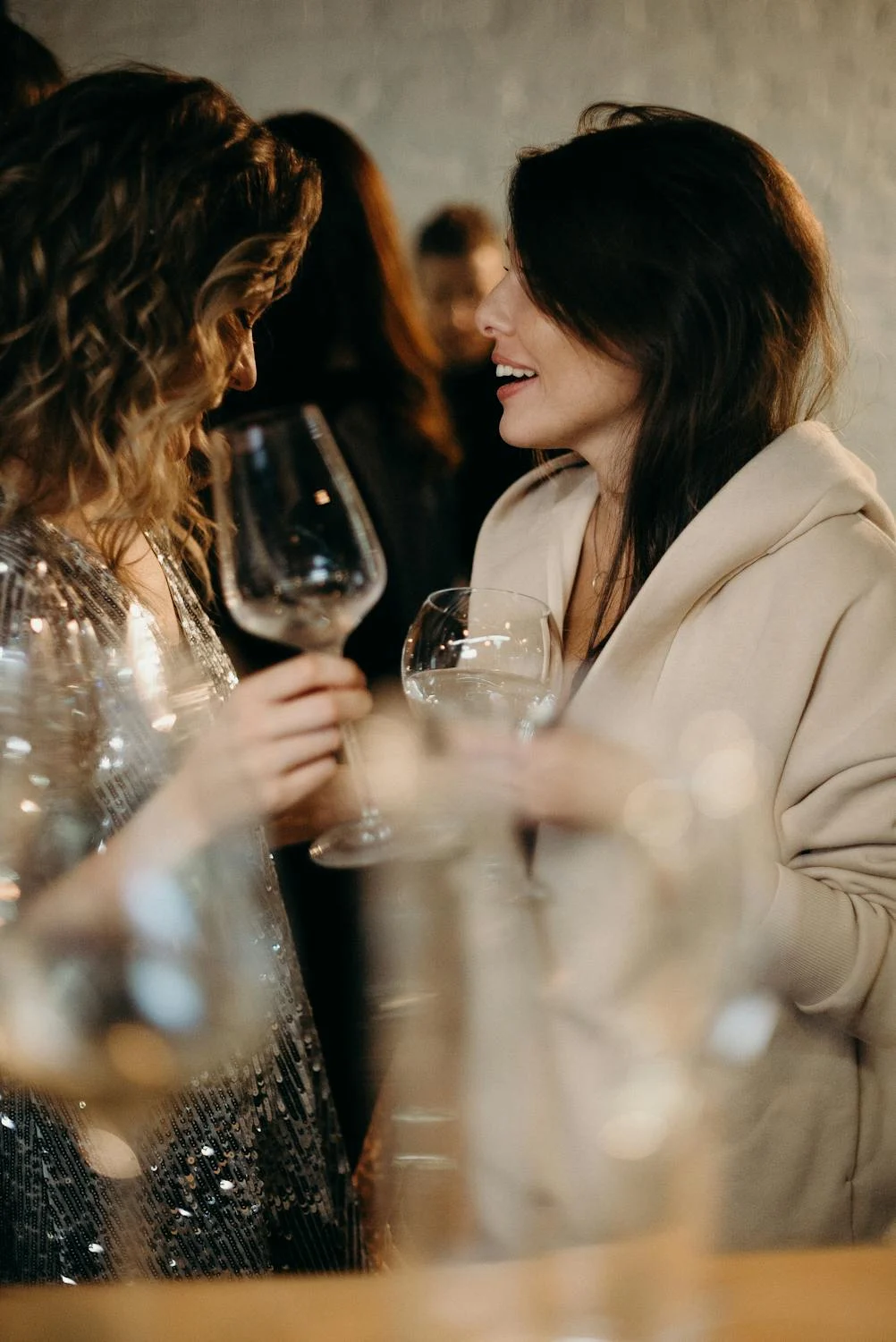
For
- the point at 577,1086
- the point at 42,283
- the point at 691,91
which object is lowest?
the point at 577,1086

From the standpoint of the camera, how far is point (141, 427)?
0.74 meters

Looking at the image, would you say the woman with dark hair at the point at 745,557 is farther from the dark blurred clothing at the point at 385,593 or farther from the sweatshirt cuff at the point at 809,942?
the dark blurred clothing at the point at 385,593

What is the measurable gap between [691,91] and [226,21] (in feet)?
2.60

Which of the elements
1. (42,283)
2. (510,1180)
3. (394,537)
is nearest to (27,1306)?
Answer: (510,1180)

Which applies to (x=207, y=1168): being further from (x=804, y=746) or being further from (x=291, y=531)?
(x=804, y=746)

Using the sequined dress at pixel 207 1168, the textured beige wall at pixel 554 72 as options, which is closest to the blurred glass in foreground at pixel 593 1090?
the sequined dress at pixel 207 1168

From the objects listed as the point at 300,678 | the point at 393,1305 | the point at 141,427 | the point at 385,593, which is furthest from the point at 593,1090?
the point at 385,593

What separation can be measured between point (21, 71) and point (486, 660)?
0.65 m

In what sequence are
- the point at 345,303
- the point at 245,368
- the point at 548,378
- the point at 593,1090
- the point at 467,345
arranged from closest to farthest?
the point at 593,1090 < the point at 245,368 < the point at 548,378 < the point at 345,303 < the point at 467,345

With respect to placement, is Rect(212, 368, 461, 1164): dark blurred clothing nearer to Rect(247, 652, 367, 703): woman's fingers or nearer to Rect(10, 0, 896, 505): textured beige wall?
Rect(10, 0, 896, 505): textured beige wall

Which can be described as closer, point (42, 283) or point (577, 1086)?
point (577, 1086)

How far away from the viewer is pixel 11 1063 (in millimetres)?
524

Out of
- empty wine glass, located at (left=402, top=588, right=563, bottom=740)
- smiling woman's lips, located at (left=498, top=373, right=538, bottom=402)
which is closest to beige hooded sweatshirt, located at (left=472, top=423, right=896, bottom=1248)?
empty wine glass, located at (left=402, top=588, right=563, bottom=740)

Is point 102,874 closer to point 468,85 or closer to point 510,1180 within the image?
point 510,1180
